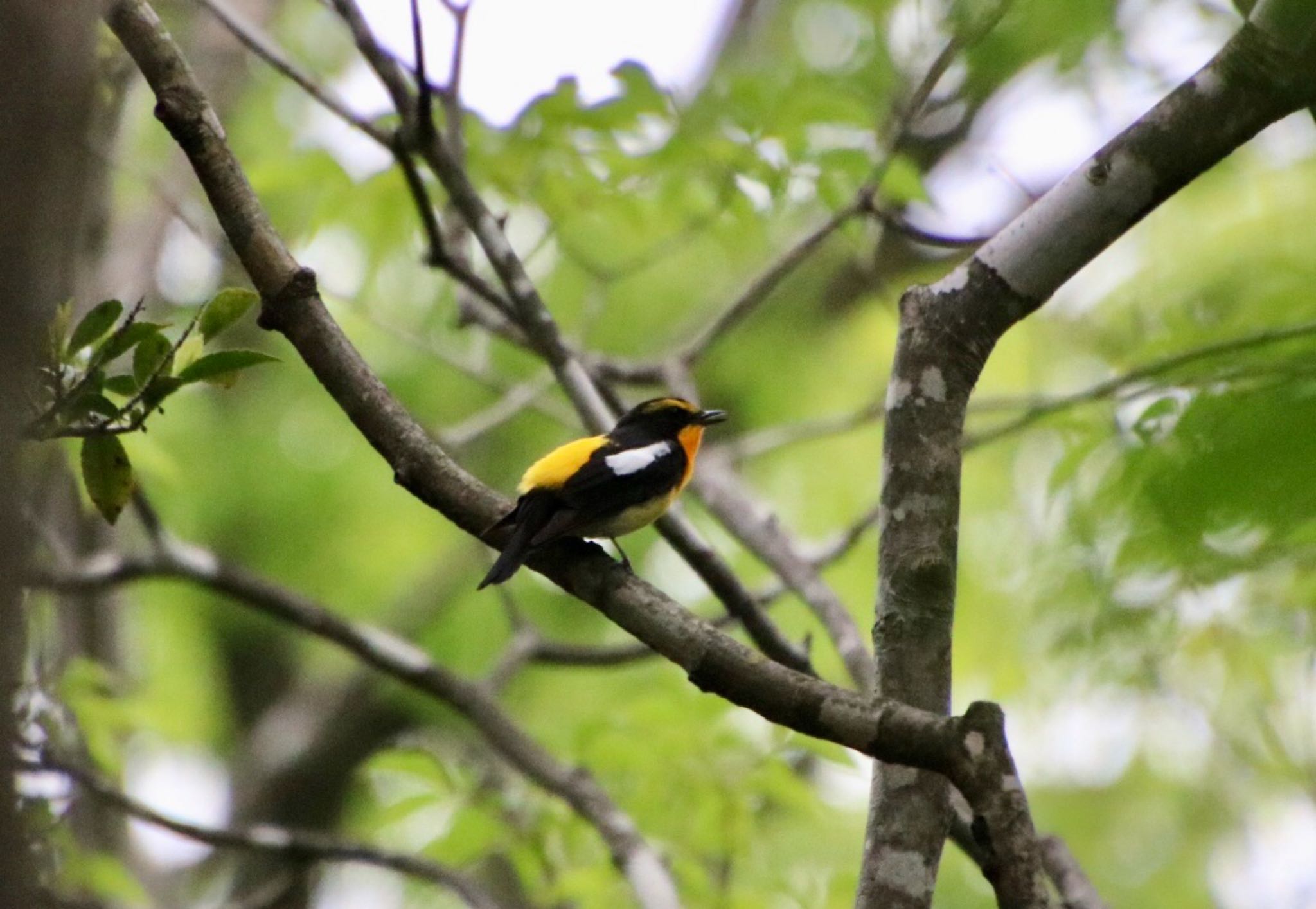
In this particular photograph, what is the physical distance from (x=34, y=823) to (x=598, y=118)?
2.78 m

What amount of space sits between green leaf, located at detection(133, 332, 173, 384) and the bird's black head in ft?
7.53

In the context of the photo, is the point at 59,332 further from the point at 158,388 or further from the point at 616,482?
the point at 616,482

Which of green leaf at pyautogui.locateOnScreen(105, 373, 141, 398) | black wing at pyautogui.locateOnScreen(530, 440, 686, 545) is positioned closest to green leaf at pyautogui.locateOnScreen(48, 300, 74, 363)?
green leaf at pyautogui.locateOnScreen(105, 373, 141, 398)

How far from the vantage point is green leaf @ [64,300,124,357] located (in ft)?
8.82

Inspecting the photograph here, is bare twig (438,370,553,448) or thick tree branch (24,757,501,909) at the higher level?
bare twig (438,370,553,448)

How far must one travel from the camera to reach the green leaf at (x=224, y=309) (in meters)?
2.79

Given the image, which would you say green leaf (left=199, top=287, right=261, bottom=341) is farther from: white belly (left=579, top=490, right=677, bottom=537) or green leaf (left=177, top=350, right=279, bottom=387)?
white belly (left=579, top=490, right=677, bottom=537)

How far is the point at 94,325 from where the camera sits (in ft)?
8.87

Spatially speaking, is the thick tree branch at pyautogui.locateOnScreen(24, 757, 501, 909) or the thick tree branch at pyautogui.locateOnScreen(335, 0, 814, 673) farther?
the thick tree branch at pyautogui.locateOnScreen(24, 757, 501, 909)

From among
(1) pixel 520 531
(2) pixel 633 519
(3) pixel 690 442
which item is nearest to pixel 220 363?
(1) pixel 520 531

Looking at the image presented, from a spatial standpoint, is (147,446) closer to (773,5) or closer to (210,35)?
(210,35)

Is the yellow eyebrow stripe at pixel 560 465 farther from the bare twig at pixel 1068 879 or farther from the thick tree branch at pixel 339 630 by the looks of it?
the bare twig at pixel 1068 879

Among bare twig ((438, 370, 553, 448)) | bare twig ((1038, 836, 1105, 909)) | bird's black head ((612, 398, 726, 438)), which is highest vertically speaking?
bare twig ((438, 370, 553, 448))

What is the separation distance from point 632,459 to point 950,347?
6.33 feet
